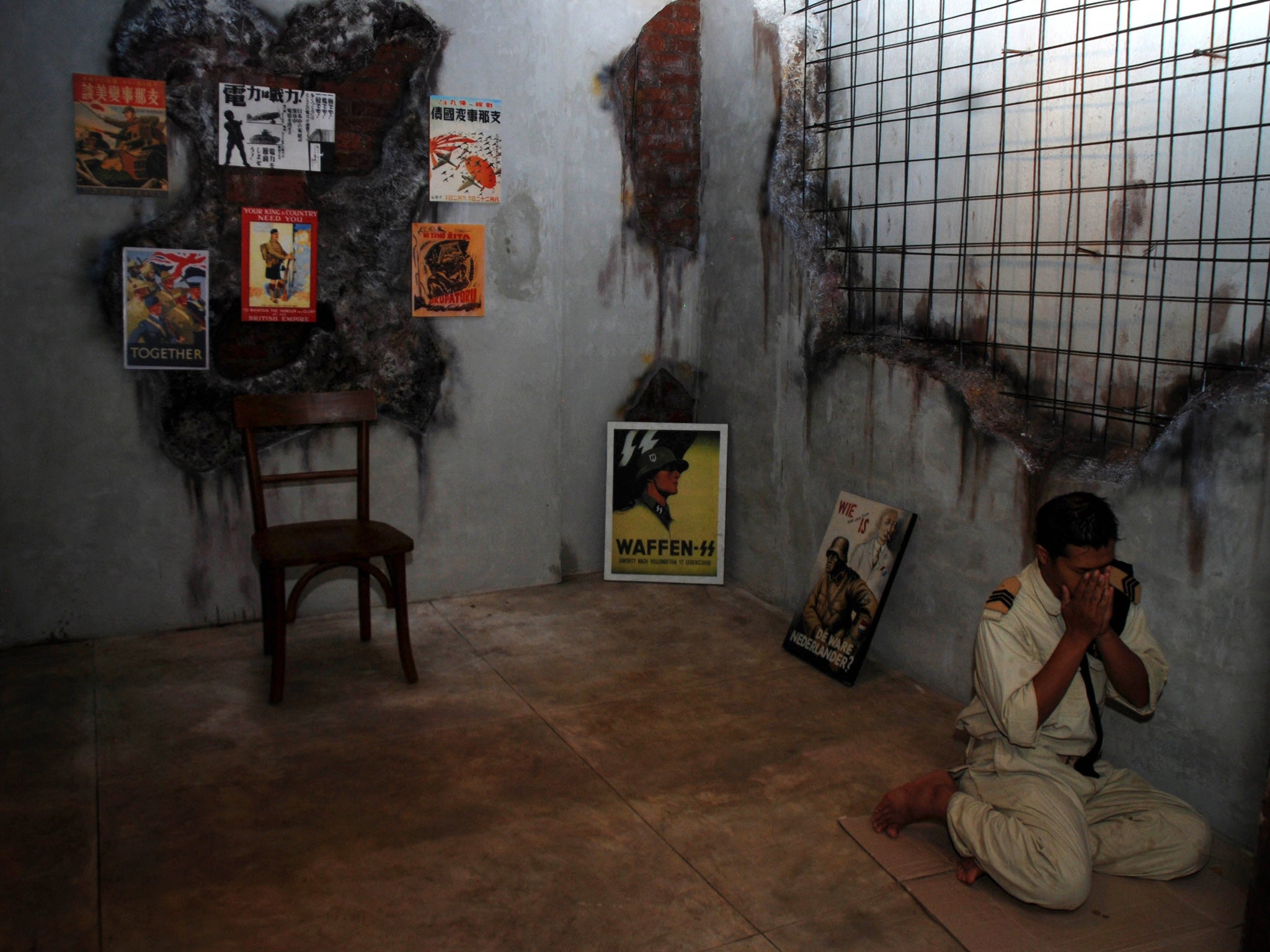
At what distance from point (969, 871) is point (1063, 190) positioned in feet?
6.17

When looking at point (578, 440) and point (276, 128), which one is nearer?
point (276, 128)

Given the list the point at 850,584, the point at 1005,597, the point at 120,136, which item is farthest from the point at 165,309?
the point at 1005,597

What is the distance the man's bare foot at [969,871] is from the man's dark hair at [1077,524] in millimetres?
771

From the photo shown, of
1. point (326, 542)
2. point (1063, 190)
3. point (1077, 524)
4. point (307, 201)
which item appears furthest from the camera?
point (307, 201)

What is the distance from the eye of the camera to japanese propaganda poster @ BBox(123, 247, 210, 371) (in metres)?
3.79

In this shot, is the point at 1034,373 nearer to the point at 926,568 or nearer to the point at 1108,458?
the point at 1108,458

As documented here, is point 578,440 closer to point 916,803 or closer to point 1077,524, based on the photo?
point 916,803

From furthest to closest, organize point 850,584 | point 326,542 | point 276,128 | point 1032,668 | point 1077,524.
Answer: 1. point 276,128
2. point 850,584
3. point 326,542
4. point 1032,668
5. point 1077,524

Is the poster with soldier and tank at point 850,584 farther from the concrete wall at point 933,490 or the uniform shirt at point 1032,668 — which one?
the uniform shirt at point 1032,668

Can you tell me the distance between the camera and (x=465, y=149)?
4230mm

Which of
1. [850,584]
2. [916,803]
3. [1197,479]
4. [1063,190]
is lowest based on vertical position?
[916,803]

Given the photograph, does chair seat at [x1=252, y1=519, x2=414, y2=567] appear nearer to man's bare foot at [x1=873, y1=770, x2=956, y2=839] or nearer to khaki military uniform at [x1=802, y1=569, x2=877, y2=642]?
khaki military uniform at [x1=802, y1=569, x2=877, y2=642]

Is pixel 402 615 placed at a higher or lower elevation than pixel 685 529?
lower

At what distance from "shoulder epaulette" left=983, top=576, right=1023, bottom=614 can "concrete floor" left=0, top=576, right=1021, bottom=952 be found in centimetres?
71
